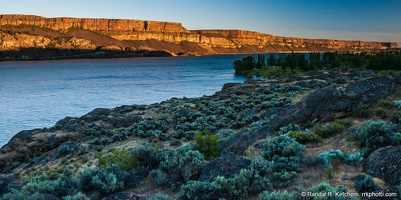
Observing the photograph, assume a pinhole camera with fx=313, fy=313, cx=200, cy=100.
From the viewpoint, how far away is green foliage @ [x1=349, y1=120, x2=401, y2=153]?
1135 cm

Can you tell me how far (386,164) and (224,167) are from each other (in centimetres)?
497

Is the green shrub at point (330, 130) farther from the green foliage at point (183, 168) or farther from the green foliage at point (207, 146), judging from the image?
the green foliage at point (183, 168)

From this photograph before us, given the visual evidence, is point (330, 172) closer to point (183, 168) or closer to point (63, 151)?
point (183, 168)

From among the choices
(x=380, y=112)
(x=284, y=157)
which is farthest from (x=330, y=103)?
(x=284, y=157)

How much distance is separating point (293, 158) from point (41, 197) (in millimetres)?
8266

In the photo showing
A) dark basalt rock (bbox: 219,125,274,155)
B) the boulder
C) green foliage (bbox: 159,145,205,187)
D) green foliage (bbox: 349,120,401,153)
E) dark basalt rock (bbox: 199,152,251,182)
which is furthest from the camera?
the boulder

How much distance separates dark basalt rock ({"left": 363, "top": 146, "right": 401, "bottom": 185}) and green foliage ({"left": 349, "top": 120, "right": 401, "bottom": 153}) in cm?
109

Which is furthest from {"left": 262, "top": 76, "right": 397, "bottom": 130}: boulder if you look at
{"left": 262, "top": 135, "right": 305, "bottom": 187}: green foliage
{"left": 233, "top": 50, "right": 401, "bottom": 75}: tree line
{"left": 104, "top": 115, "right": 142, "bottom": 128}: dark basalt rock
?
{"left": 233, "top": 50, "right": 401, "bottom": 75}: tree line

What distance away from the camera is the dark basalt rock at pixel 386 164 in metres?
9.01

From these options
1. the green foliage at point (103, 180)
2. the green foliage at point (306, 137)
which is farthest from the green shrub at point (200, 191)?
the green foliage at point (306, 137)

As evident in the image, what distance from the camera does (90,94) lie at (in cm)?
7300

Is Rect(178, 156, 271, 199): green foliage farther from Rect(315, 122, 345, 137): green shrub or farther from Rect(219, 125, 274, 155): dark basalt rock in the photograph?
Rect(315, 122, 345, 137): green shrub

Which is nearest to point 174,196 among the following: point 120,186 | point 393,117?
point 120,186

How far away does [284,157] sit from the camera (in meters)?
11.4
